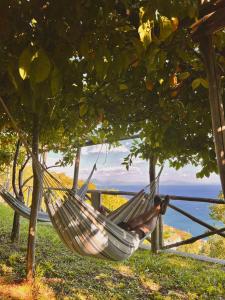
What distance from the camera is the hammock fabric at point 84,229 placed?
5.50 feet

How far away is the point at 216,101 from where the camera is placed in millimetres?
1229

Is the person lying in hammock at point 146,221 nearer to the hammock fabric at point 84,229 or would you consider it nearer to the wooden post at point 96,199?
the hammock fabric at point 84,229

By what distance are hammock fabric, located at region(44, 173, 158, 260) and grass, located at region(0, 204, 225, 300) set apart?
49cm

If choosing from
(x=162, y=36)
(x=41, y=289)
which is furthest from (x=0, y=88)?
(x=41, y=289)

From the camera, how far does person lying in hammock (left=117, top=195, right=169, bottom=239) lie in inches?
83.6

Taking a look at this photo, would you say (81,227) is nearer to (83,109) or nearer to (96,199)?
(83,109)

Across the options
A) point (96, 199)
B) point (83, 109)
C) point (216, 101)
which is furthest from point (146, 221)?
point (96, 199)

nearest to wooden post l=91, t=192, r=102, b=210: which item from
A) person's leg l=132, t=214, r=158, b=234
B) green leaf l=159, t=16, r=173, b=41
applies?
person's leg l=132, t=214, r=158, b=234

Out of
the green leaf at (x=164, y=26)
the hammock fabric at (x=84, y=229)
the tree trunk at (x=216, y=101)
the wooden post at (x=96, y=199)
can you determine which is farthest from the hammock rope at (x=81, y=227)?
the wooden post at (x=96, y=199)

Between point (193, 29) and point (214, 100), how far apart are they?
292 mm

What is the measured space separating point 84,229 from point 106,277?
976mm

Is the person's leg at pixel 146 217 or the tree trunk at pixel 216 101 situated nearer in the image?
the tree trunk at pixel 216 101

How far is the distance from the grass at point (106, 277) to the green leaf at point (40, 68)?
1.67 m

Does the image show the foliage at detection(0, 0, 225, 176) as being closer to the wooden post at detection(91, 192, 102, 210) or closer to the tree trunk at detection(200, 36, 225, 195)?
the tree trunk at detection(200, 36, 225, 195)
